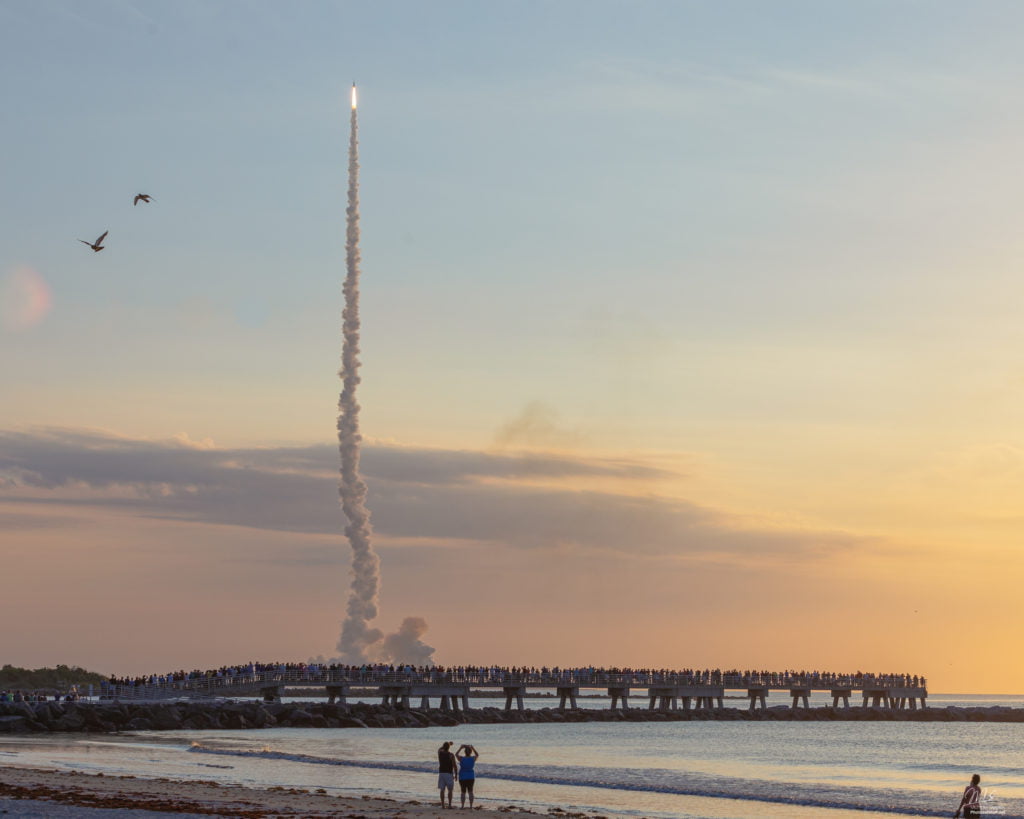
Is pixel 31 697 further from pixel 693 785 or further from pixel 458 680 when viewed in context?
pixel 693 785

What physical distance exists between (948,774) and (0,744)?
149ft

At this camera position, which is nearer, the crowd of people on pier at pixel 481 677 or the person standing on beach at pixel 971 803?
the person standing on beach at pixel 971 803

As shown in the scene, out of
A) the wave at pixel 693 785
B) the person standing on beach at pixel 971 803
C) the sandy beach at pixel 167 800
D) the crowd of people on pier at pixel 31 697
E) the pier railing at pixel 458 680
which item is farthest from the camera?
the pier railing at pixel 458 680

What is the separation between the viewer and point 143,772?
48.6m

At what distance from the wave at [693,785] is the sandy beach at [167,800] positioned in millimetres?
13659

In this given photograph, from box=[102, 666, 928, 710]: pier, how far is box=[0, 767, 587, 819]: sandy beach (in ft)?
133

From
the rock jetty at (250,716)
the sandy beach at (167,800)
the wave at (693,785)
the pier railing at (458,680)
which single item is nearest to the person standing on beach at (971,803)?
the sandy beach at (167,800)

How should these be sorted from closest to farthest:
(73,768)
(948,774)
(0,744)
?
(73,768)
(0,744)
(948,774)

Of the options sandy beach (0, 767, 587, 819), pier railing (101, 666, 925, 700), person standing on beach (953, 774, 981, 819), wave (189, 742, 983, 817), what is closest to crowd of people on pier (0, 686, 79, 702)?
pier railing (101, 666, 925, 700)

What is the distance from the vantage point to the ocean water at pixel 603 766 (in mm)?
48406

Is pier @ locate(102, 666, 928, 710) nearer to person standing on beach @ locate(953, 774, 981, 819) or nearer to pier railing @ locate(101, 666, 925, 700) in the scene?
pier railing @ locate(101, 666, 925, 700)

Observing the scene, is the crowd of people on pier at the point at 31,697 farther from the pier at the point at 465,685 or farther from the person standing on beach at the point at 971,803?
the person standing on beach at the point at 971,803

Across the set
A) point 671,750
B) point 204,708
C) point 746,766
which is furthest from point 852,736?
point 204,708

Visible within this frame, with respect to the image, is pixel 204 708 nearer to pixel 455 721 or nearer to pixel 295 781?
pixel 455 721
